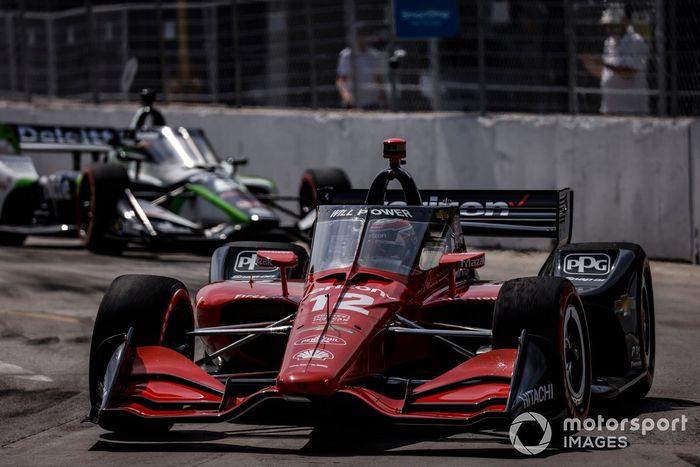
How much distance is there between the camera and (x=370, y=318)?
24.0ft

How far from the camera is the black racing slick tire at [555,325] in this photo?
22.7 ft

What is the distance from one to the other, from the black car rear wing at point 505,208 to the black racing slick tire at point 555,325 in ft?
5.90

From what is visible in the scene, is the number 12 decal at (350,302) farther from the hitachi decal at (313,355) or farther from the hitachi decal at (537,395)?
the hitachi decal at (537,395)

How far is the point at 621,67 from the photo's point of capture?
15062mm

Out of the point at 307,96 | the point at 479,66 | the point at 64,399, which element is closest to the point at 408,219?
the point at 64,399

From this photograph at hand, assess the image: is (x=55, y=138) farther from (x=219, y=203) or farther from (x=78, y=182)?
(x=219, y=203)

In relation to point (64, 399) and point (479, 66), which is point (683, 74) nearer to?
point (479, 66)

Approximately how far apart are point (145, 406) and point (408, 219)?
1.84 meters

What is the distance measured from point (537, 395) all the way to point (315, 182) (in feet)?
29.5

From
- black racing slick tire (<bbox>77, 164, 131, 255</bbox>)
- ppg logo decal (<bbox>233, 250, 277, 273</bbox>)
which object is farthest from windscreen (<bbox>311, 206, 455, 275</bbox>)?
black racing slick tire (<bbox>77, 164, 131, 255</bbox>)

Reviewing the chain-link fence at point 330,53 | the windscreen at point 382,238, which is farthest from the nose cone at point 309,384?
the chain-link fence at point 330,53

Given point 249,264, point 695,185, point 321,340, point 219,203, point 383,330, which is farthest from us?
point 219,203

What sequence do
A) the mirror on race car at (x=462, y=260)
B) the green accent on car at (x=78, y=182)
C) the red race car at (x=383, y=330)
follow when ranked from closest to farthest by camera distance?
1. the red race car at (x=383, y=330)
2. the mirror on race car at (x=462, y=260)
3. the green accent on car at (x=78, y=182)

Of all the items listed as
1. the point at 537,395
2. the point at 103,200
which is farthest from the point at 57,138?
the point at 537,395
